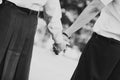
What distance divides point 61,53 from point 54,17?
750cm

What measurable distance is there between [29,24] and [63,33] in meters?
0.34

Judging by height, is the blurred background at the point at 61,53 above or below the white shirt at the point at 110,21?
below

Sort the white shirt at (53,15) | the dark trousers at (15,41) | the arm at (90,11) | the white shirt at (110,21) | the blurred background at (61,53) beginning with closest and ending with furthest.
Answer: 1. the white shirt at (110,21)
2. the arm at (90,11)
3. the dark trousers at (15,41)
4. the white shirt at (53,15)
5. the blurred background at (61,53)

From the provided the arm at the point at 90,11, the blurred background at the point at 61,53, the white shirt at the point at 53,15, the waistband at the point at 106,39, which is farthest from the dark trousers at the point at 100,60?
the blurred background at the point at 61,53

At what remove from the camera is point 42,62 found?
9.10 meters

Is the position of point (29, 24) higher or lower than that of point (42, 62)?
higher

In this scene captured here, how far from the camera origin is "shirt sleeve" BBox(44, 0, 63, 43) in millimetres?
4551

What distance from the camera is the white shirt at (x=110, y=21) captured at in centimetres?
398

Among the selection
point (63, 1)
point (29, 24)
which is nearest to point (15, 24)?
point (29, 24)

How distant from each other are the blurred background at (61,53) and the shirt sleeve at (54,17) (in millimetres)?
3061

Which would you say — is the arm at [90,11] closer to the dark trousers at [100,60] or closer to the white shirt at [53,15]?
the dark trousers at [100,60]

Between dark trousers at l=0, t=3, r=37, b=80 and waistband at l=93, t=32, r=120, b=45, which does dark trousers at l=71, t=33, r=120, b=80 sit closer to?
waistband at l=93, t=32, r=120, b=45

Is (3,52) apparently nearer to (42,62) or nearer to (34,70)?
(34,70)

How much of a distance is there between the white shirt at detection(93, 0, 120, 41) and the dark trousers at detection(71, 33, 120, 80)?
5cm
